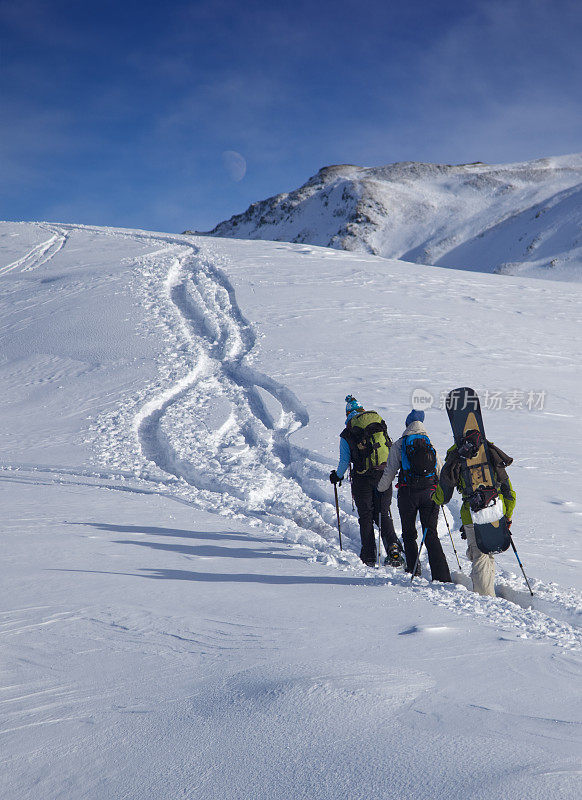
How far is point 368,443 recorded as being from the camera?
6531 millimetres

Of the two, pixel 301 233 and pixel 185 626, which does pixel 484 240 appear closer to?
pixel 301 233

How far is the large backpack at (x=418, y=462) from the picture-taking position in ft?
19.1

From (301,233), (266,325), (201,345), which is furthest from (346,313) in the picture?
(301,233)

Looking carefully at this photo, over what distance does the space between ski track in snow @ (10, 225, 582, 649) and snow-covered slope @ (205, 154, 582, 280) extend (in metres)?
57.0

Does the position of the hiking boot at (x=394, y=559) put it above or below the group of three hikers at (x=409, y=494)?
below

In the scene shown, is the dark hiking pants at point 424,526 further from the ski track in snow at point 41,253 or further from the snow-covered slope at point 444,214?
the snow-covered slope at point 444,214

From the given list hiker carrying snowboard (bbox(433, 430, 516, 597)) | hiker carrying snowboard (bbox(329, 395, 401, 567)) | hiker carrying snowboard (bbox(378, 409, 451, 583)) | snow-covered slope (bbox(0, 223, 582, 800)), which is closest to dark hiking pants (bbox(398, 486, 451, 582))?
hiker carrying snowboard (bbox(378, 409, 451, 583))

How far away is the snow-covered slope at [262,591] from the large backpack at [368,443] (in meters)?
1.07

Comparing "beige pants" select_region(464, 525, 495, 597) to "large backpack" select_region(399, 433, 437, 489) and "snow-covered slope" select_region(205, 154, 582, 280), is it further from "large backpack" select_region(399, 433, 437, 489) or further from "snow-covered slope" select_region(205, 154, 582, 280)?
"snow-covered slope" select_region(205, 154, 582, 280)

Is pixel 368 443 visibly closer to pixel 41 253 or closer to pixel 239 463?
pixel 239 463

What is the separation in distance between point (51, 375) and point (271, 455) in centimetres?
885

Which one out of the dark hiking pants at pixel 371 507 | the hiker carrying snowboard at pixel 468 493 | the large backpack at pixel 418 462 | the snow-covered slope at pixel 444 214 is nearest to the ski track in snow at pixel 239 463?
the hiker carrying snowboard at pixel 468 493

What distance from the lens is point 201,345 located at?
722 inches

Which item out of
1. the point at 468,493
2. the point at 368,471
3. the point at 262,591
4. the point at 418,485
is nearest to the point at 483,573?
the point at 468,493
